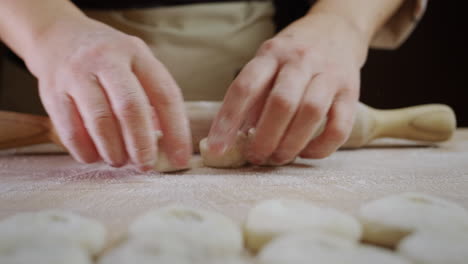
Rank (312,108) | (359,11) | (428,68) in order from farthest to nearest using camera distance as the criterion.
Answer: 1. (428,68)
2. (359,11)
3. (312,108)

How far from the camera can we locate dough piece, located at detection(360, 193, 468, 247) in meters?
0.51

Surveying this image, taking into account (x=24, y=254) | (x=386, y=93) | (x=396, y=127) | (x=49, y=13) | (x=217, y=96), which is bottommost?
(x=386, y=93)

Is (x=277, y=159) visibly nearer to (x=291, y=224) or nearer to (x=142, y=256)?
(x=291, y=224)

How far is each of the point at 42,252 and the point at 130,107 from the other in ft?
1.21

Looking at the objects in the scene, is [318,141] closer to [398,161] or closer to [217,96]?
[398,161]

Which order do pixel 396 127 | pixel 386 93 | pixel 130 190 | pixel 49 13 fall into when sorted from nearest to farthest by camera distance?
1. pixel 130 190
2. pixel 49 13
3. pixel 396 127
4. pixel 386 93

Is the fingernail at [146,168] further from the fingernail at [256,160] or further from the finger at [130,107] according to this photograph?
the fingernail at [256,160]

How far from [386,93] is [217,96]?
149 cm

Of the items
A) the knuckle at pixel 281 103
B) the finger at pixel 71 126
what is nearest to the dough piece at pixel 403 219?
the knuckle at pixel 281 103

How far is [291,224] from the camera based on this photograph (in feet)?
1.67

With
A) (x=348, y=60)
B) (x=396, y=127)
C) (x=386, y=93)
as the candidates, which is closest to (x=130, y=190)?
(x=348, y=60)

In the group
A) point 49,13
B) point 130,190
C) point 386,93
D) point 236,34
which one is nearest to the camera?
point 130,190

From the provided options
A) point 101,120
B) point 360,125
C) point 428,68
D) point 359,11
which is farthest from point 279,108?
point 428,68

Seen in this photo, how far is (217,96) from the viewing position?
6.11ft
